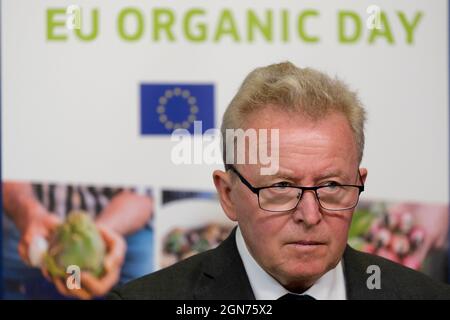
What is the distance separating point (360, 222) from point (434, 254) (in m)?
0.19

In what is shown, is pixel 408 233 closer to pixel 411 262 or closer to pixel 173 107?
pixel 411 262

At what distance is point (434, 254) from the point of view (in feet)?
5.32

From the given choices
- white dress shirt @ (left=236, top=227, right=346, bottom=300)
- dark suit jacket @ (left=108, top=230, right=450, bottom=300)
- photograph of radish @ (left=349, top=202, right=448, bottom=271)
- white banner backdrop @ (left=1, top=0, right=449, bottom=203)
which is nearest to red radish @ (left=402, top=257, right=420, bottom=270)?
photograph of radish @ (left=349, top=202, right=448, bottom=271)

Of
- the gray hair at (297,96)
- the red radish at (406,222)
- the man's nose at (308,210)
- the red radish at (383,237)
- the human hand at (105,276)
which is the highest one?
the gray hair at (297,96)

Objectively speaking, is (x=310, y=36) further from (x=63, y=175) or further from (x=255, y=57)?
(x=63, y=175)

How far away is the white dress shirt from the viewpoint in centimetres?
115

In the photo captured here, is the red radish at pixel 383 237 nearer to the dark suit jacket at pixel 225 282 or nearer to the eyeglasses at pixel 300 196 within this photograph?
the dark suit jacket at pixel 225 282

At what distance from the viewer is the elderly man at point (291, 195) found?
3.57 feet

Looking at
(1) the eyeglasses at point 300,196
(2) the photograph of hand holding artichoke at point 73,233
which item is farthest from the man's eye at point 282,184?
(2) the photograph of hand holding artichoke at point 73,233

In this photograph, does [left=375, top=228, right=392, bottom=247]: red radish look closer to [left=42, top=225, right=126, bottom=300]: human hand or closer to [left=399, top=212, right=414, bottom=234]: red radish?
[left=399, top=212, right=414, bottom=234]: red radish

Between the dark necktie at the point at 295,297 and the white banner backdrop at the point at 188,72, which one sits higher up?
the white banner backdrop at the point at 188,72

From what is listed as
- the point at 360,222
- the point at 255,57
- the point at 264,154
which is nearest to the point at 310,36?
the point at 255,57

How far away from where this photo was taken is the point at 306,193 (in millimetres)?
1086
